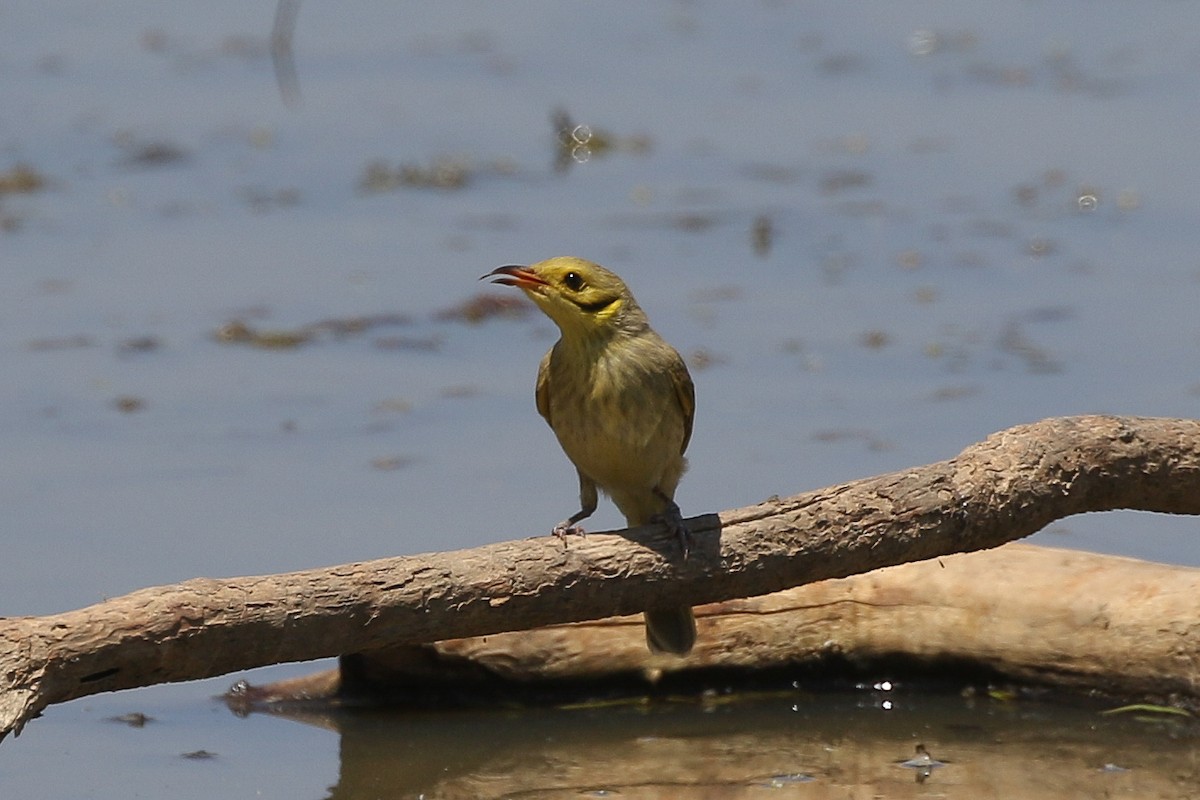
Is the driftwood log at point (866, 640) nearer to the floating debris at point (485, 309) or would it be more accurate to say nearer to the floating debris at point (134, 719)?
the floating debris at point (134, 719)

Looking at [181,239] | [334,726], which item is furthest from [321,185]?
[334,726]

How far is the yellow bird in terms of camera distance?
636 centimetres

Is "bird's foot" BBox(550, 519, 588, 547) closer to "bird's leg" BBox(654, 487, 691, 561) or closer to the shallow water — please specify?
"bird's leg" BBox(654, 487, 691, 561)

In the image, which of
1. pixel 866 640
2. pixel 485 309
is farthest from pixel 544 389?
pixel 485 309

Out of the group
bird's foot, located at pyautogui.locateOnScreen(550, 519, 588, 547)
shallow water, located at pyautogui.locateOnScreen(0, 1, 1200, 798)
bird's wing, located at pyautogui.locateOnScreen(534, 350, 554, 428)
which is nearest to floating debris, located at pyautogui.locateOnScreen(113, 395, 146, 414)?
shallow water, located at pyautogui.locateOnScreen(0, 1, 1200, 798)

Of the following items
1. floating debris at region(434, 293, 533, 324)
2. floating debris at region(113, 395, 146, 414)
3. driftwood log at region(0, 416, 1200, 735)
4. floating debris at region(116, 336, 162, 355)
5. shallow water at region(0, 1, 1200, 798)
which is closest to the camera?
driftwood log at region(0, 416, 1200, 735)

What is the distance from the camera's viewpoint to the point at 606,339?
253 inches

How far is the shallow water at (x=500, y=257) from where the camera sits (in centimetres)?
836

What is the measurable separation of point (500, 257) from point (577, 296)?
5116mm

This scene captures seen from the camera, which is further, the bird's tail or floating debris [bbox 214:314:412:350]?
floating debris [bbox 214:314:412:350]

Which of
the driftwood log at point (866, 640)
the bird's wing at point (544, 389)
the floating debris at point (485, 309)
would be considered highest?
the bird's wing at point (544, 389)

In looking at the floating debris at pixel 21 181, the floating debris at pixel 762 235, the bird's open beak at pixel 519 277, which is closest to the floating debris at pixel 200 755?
the bird's open beak at pixel 519 277

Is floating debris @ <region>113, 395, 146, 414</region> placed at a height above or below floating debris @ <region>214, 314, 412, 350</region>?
below

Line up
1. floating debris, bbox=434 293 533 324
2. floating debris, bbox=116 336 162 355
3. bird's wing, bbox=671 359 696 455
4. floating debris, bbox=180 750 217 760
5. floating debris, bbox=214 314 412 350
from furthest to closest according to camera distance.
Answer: floating debris, bbox=434 293 533 324 < floating debris, bbox=214 314 412 350 < floating debris, bbox=116 336 162 355 < floating debris, bbox=180 750 217 760 < bird's wing, bbox=671 359 696 455
